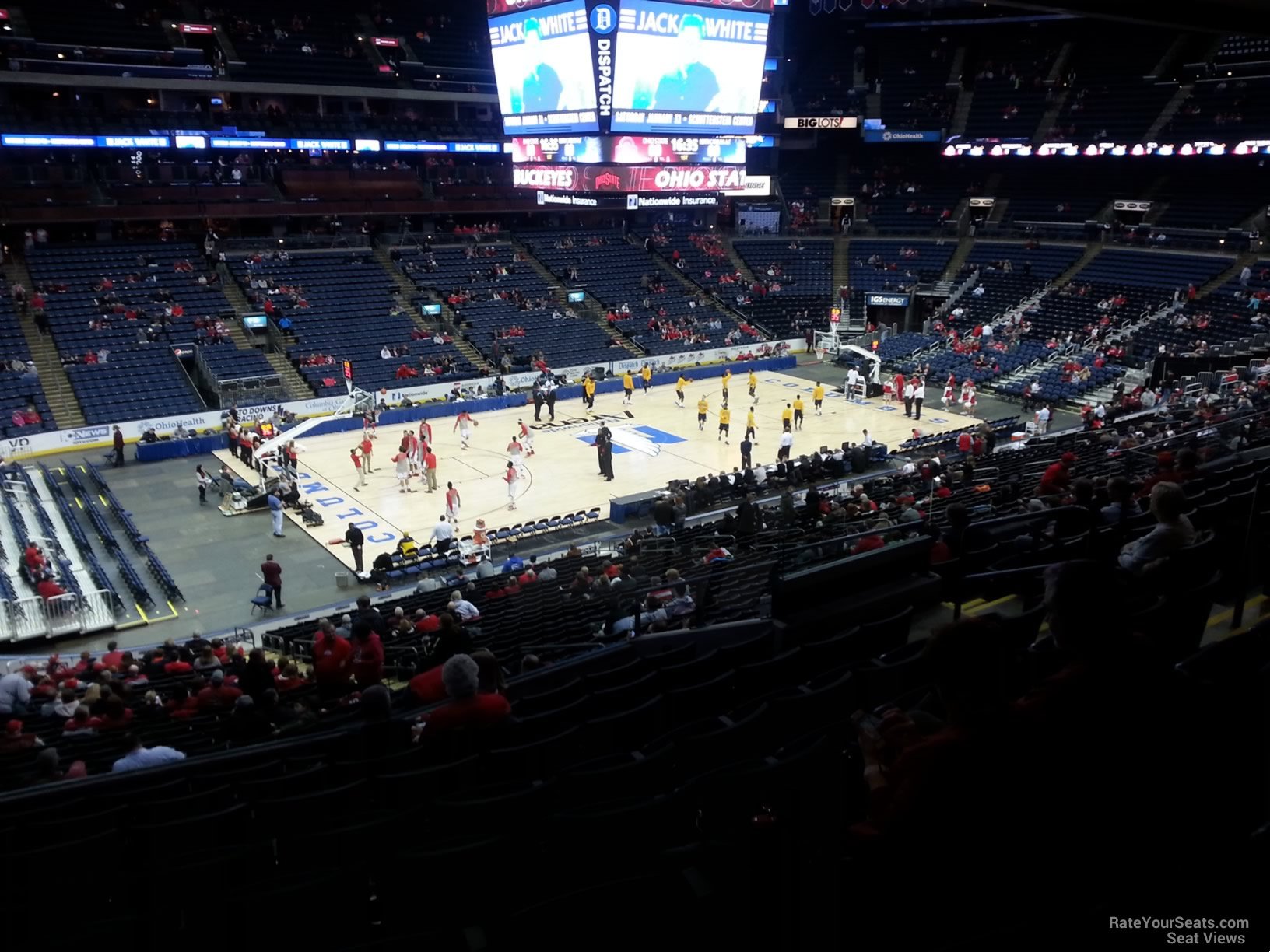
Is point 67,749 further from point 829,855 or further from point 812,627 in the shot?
point 829,855

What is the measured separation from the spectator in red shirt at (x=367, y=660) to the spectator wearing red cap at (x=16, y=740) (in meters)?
2.91

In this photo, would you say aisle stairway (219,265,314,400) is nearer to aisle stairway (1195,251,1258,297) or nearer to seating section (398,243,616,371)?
seating section (398,243,616,371)

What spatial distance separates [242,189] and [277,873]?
46631 millimetres

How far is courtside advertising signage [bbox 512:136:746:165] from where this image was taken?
82.4ft

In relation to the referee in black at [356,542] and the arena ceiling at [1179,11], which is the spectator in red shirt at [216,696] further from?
the referee in black at [356,542]

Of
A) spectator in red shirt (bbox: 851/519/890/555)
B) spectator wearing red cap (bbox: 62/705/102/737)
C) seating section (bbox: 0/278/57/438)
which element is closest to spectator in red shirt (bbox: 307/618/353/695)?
spectator wearing red cap (bbox: 62/705/102/737)

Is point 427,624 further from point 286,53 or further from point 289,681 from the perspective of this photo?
point 286,53

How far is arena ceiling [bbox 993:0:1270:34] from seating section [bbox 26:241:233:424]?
32.8 meters

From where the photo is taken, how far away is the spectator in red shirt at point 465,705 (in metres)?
5.73

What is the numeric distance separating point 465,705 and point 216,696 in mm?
5933

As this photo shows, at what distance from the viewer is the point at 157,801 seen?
5.91m

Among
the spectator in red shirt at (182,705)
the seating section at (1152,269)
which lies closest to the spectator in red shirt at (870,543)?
the spectator in red shirt at (182,705)

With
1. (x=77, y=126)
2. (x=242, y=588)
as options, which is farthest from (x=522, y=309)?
(x=242, y=588)

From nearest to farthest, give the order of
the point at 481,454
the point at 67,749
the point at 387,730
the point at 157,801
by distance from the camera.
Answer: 1. the point at 157,801
2. the point at 387,730
3. the point at 67,749
4. the point at 481,454
